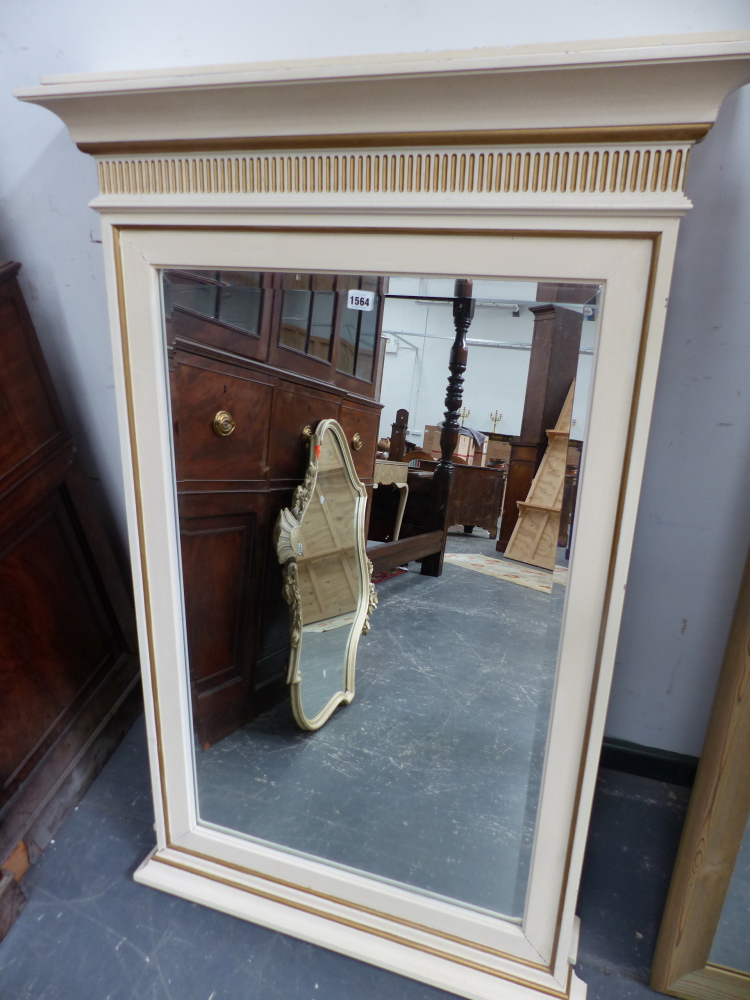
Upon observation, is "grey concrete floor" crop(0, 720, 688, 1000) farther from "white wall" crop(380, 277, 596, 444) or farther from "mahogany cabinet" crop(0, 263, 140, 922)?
"white wall" crop(380, 277, 596, 444)

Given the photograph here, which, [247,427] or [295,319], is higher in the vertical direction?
[295,319]

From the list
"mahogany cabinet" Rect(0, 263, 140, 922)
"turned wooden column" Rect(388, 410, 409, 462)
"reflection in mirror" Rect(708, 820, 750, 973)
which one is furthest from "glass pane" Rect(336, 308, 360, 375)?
"reflection in mirror" Rect(708, 820, 750, 973)

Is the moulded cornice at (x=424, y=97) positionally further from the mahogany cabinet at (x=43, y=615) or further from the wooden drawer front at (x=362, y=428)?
the mahogany cabinet at (x=43, y=615)

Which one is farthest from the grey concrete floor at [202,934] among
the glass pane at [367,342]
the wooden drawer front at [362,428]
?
the glass pane at [367,342]

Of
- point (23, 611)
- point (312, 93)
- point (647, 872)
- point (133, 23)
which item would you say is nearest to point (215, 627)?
point (23, 611)

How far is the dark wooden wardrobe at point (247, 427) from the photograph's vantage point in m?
0.80

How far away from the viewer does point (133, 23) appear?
1.02 metres

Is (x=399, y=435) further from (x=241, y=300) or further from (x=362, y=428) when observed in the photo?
(x=241, y=300)

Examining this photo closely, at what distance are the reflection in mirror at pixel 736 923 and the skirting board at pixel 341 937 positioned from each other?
208mm

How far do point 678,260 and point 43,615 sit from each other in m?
1.32

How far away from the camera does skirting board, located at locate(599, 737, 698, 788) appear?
3.65ft

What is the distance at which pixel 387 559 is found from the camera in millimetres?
1000

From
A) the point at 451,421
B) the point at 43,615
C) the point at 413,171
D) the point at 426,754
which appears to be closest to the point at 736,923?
the point at 426,754

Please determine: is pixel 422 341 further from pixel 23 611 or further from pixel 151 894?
pixel 151 894
